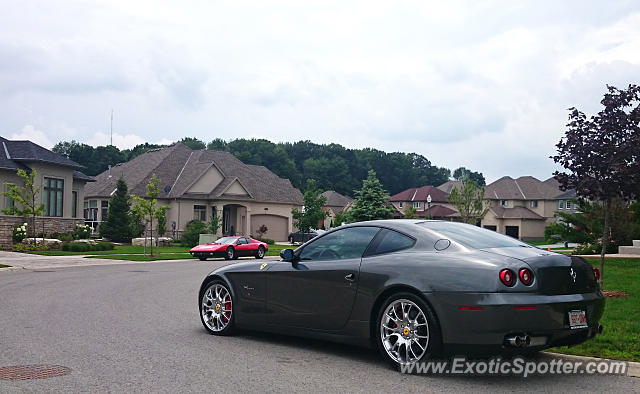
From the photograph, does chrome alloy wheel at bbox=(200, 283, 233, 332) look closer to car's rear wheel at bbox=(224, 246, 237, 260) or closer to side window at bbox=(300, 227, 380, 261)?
side window at bbox=(300, 227, 380, 261)

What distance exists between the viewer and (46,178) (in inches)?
1575

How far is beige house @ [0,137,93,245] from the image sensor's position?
38125mm

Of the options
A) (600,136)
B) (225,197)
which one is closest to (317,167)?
(225,197)

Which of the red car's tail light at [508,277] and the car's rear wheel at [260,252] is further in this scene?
the car's rear wheel at [260,252]

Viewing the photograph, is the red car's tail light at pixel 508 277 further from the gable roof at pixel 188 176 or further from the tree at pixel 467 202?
the tree at pixel 467 202

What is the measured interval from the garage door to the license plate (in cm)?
4848

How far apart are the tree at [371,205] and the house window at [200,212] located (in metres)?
11.7

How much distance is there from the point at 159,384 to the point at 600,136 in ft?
36.3

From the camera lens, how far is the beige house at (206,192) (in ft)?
164

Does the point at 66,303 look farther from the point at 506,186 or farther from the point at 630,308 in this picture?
the point at 506,186

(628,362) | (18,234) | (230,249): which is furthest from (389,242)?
(18,234)

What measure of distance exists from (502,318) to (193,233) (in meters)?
39.9

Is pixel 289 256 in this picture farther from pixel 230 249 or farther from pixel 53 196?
pixel 53 196

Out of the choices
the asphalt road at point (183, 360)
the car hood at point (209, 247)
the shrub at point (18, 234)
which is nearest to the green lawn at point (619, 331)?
the asphalt road at point (183, 360)
